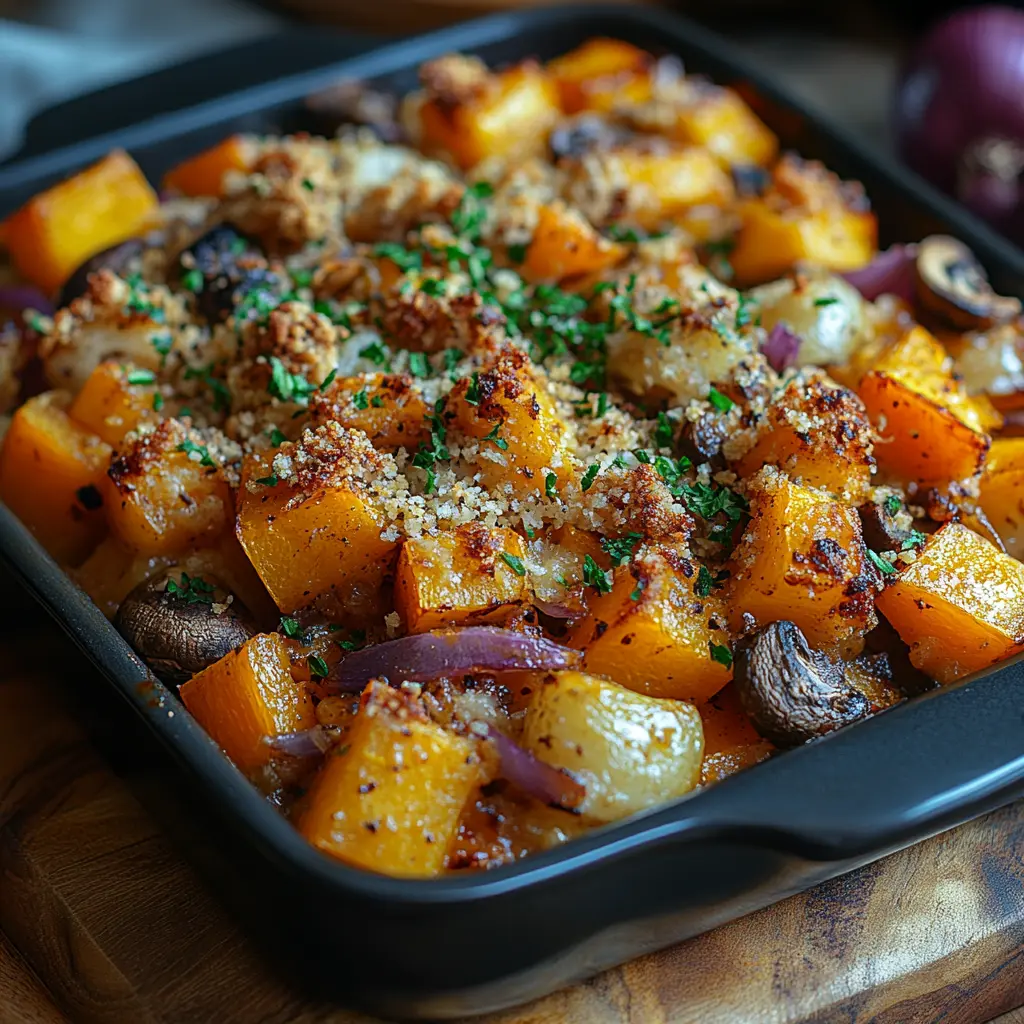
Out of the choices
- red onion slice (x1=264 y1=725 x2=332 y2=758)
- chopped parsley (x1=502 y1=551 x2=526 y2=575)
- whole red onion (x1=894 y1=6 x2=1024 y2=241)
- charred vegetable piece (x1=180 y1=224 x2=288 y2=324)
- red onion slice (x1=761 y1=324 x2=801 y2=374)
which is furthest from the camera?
whole red onion (x1=894 y1=6 x2=1024 y2=241)

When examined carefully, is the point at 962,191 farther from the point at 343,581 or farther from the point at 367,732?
the point at 367,732

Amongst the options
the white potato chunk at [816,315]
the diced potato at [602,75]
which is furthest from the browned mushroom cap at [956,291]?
the diced potato at [602,75]

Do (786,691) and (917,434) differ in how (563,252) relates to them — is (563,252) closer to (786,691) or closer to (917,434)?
(917,434)

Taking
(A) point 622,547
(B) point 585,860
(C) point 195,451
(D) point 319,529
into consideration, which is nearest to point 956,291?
(A) point 622,547

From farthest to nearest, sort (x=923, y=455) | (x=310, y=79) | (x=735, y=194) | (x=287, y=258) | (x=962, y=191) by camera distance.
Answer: (x=962, y=191) → (x=310, y=79) → (x=735, y=194) → (x=287, y=258) → (x=923, y=455)

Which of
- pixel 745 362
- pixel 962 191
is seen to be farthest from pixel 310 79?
pixel 962 191

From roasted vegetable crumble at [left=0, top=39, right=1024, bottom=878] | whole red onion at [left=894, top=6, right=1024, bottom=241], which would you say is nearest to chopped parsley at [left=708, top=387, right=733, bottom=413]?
roasted vegetable crumble at [left=0, top=39, right=1024, bottom=878]

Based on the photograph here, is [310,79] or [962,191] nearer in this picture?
[310,79]

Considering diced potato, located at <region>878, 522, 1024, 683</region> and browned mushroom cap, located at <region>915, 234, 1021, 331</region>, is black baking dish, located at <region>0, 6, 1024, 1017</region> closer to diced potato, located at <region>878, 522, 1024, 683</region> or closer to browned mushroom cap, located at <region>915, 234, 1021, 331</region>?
diced potato, located at <region>878, 522, 1024, 683</region>
